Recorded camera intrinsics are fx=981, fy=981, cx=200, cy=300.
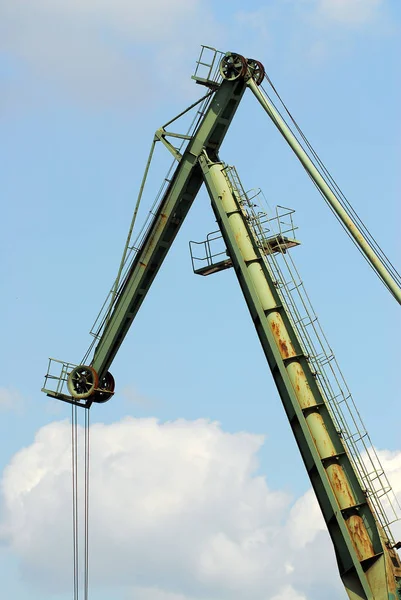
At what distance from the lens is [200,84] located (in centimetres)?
2381

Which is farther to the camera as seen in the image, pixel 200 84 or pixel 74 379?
pixel 74 379

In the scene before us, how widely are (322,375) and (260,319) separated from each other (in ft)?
6.19

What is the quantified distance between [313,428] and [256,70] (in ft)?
28.8

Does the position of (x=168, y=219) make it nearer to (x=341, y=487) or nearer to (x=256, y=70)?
(x=256, y=70)

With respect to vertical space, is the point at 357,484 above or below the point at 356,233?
below

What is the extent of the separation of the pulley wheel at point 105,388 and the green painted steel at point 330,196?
893 cm

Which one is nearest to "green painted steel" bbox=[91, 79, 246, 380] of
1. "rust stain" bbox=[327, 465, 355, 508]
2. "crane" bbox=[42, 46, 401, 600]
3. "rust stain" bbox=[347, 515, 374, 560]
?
"crane" bbox=[42, 46, 401, 600]

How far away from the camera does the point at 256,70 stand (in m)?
23.6

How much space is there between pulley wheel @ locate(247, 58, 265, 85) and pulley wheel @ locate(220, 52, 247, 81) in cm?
39

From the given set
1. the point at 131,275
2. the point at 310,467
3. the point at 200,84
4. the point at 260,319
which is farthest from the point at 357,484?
the point at 200,84

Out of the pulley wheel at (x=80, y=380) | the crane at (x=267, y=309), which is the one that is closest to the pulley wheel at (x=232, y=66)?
the crane at (x=267, y=309)

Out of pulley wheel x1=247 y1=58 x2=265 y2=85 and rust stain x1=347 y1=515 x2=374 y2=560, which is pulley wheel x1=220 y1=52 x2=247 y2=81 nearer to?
pulley wheel x1=247 y1=58 x2=265 y2=85

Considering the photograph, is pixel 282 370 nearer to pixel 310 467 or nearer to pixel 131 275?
pixel 310 467

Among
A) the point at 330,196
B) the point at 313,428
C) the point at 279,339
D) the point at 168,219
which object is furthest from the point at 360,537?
the point at 168,219
